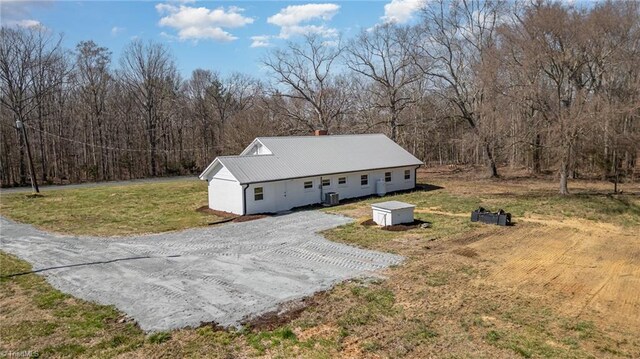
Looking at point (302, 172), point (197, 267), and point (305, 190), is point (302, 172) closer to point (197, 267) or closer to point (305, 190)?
point (305, 190)

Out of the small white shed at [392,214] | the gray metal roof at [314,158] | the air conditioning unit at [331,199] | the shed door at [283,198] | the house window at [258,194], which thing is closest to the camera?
the small white shed at [392,214]

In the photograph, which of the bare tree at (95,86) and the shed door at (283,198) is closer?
the shed door at (283,198)

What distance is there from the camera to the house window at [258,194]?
21767mm

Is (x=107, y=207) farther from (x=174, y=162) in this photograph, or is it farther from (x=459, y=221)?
(x=174, y=162)

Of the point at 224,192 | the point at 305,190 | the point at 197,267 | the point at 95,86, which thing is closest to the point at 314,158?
the point at 305,190

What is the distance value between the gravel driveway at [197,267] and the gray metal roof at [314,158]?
4.47 metres

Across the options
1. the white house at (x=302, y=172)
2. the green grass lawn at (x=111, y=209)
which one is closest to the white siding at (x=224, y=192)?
the white house at (x=302, y=172)

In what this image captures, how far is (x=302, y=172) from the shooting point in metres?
23.9

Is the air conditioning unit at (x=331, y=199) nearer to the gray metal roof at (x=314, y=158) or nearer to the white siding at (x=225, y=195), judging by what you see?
the gray metal roof at (x=314, y=158)

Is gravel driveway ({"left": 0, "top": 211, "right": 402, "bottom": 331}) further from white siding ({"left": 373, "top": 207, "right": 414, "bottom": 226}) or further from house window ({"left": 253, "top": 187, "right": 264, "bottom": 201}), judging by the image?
house window ({"left": 253, "top": 187, "right": 264, "bottom": 201})

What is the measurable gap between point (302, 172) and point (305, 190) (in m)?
1.06

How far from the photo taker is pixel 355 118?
46625mm

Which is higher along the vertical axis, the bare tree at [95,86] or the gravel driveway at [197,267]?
the bare tree at [95,86]

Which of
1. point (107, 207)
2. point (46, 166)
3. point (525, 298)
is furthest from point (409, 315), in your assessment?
point (46, 166)
